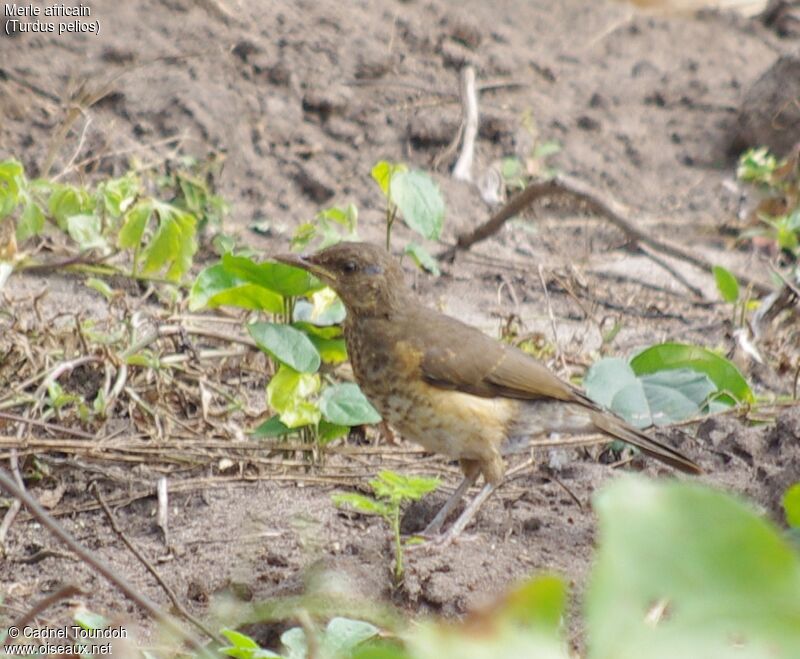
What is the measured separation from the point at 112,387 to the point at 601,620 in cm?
435

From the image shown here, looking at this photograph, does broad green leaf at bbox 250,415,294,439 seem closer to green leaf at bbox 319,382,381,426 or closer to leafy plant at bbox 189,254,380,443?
leafy plant at bbox 189,254,380,443

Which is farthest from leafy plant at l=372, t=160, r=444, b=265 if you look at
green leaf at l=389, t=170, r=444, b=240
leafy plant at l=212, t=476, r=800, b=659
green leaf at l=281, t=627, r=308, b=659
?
leafy plant at l=212, t=476, r=800, b=659

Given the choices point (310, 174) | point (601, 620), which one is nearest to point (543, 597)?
point (601, 620)

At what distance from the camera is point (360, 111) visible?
30.3ft

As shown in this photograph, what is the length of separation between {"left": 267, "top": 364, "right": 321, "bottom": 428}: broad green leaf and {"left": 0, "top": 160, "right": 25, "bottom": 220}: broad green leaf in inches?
64.9

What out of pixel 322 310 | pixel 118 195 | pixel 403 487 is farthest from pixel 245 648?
pixel 118 195

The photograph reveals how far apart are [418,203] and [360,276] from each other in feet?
2.03

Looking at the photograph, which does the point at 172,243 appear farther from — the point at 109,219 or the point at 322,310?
the point at 322,310

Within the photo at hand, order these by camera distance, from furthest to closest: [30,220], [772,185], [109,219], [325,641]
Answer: [772,185] < [109,219] < [30,220] < [325,641]

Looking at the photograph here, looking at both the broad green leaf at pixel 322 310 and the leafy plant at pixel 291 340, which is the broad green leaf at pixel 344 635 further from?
the broad green leaf at pixel 322 310

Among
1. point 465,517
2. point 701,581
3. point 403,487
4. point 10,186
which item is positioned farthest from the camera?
point 10,186

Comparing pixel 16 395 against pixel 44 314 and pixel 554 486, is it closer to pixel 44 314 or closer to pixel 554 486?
pixel 44 314

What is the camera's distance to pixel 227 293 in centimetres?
525

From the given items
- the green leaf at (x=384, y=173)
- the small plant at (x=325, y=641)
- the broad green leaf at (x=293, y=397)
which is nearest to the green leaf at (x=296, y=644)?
the small plant at (x=325, y=641)
